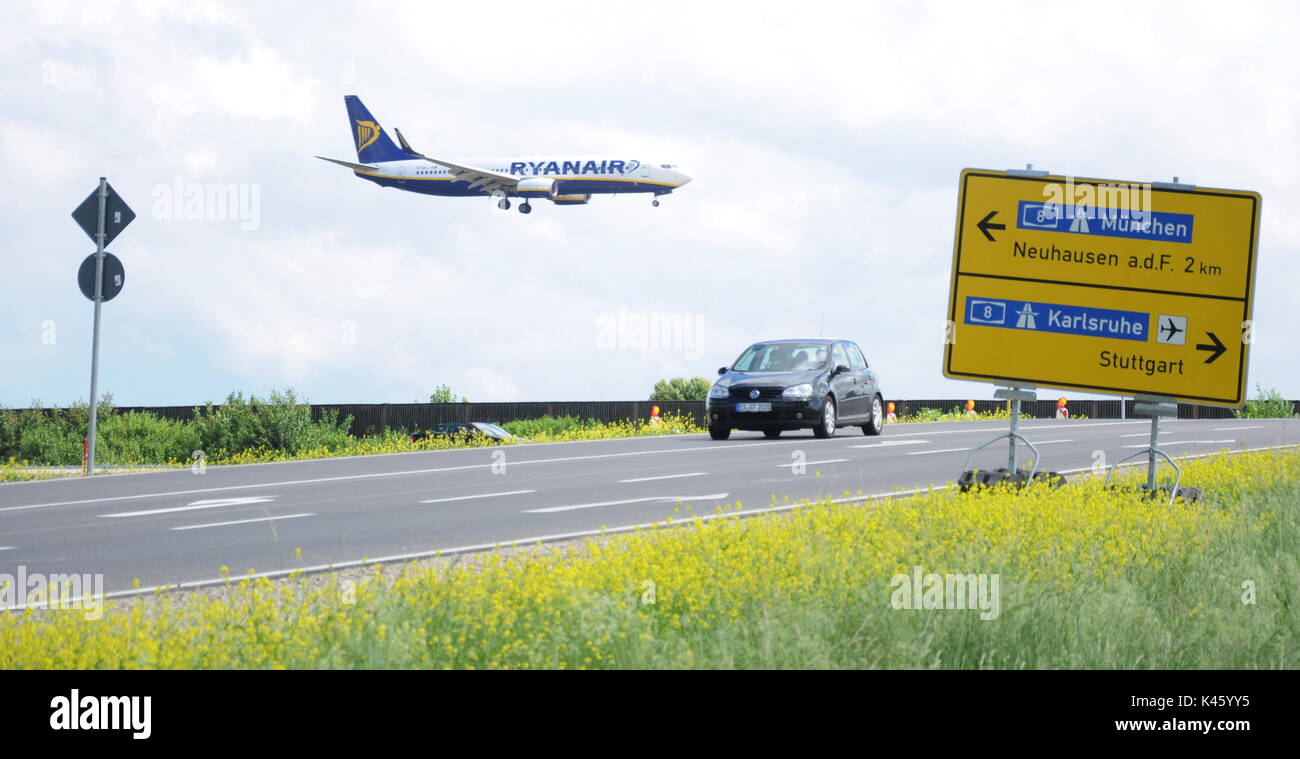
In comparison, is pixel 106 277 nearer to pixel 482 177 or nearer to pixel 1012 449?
pixel 1012 449

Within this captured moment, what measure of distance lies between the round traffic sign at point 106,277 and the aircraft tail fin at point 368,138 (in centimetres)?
5356

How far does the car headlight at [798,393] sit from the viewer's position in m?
21.7

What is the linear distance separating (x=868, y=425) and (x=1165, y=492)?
12439mm

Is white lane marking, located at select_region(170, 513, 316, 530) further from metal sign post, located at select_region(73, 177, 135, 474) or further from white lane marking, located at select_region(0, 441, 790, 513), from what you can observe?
metal sign post, located at select_region(73, 177, 135, 474)

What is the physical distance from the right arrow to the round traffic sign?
1642 cm

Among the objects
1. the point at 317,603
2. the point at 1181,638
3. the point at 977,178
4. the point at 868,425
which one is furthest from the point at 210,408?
the point at 1181,638

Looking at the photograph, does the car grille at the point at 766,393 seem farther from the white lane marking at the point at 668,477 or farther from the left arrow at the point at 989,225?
the left arrow at the point at 989,225

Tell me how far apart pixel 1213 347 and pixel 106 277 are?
1675 cm

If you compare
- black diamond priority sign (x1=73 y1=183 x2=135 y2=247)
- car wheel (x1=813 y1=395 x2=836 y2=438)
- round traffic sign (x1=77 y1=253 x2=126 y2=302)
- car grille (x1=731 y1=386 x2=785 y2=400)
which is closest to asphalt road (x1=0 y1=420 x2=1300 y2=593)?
car wheel (x1=813 y1=395 x2=836 y2=438)

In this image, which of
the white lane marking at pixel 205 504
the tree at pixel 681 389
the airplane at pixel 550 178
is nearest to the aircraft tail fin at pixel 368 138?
the airplane at pixel 550 178

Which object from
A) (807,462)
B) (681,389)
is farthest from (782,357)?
(681,389)

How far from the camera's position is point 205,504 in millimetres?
14375

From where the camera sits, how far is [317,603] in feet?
21.7
